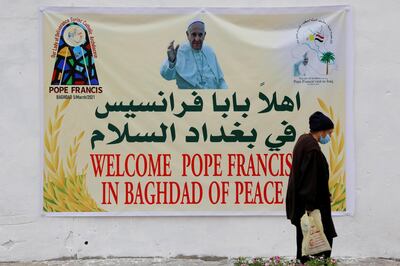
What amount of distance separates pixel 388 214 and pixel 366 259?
0.51 meters

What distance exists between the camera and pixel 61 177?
7789 millimetres

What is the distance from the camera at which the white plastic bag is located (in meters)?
6.15

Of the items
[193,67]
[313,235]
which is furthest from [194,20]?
[313,235]

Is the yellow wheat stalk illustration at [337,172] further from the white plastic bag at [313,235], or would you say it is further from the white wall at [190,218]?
the white plastic bag at [313,235]

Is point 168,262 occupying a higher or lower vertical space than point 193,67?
lower

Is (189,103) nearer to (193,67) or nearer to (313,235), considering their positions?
(193,67)

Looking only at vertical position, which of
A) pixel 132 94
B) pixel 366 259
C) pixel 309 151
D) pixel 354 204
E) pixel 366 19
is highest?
pixel 366 19

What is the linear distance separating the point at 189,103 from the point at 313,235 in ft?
7.28

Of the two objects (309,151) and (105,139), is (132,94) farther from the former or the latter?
(309,151)

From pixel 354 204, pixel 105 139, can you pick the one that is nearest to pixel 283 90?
pixel 354 204

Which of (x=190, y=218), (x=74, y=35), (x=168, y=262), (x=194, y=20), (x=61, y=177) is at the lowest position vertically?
(x=168, y=262)

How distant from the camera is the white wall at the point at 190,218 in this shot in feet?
25.4

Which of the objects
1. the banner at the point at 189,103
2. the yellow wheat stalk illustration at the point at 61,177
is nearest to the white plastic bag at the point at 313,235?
the banner at the point at 189,103

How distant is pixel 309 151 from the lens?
6.26 meters
